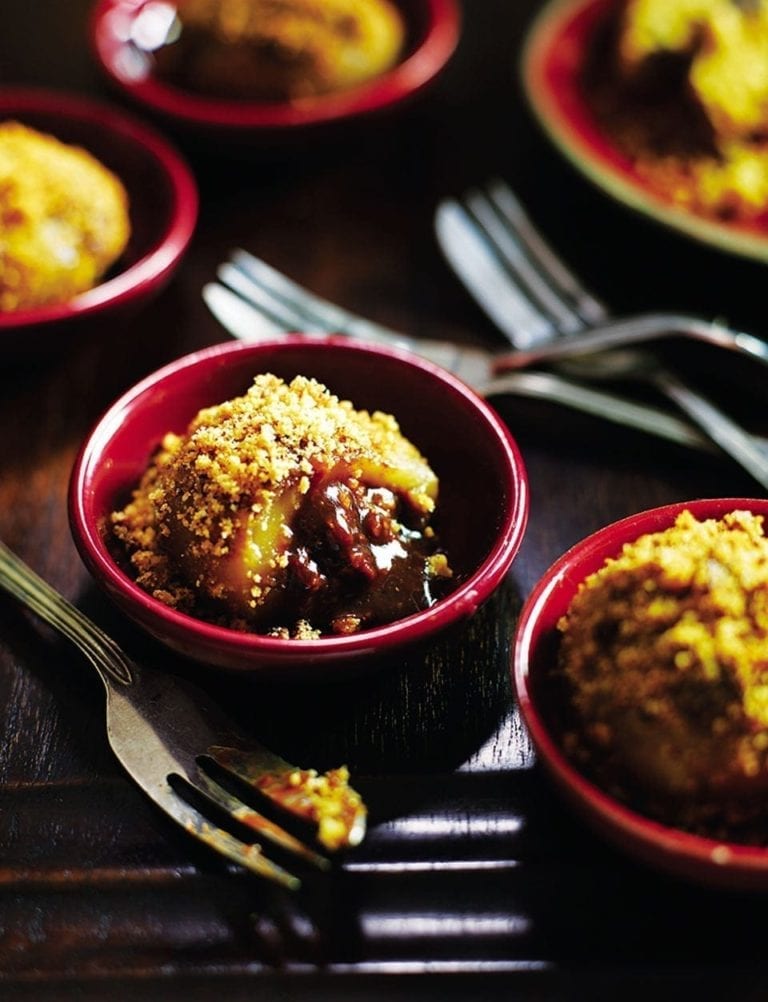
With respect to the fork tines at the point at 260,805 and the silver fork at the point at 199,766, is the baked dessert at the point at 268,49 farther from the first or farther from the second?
the fork tines at the point at 260,805

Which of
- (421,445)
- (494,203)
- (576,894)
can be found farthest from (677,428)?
(576,894)

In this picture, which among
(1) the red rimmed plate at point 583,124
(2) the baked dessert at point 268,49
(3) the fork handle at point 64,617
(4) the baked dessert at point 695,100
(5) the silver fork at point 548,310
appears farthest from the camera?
(2) the baked dessert at point 268,49

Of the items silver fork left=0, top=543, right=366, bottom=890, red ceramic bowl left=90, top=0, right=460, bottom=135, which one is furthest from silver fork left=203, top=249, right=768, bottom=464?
silver fork left=0, top=543, right=366, bottom=890

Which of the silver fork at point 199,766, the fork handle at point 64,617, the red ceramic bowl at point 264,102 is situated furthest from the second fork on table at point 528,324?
the silver fork at point 199,766

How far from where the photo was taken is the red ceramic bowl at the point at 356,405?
40.1 inches

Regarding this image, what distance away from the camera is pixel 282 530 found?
1082 millimetres

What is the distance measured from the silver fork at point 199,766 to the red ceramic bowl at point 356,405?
76 millimetres

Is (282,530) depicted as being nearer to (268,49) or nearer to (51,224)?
(51,224)

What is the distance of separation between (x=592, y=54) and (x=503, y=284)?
63 cm

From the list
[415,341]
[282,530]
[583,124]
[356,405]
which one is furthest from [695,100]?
[282,530]

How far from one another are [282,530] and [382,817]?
29 centimetres

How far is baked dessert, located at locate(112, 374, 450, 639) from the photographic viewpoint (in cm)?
107

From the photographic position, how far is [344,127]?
1.83 metres

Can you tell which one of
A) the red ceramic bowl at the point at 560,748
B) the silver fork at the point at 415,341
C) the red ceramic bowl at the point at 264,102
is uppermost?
→ the red ceramic bowl at the point at 264,102
